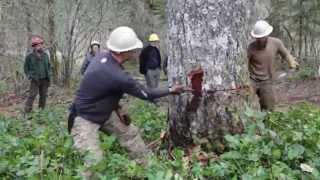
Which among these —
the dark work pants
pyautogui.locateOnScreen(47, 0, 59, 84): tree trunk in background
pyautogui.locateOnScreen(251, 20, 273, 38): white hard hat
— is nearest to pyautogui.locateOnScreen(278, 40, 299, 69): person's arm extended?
pyautogui.locateOnScreen(251, 20, 273, 38): white hard hat

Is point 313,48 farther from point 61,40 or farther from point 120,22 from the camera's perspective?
point 61,40

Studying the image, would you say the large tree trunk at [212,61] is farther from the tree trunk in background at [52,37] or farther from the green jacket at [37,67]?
the tree trunk in background at [52,37]

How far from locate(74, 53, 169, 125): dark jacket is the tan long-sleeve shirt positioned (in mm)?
3767

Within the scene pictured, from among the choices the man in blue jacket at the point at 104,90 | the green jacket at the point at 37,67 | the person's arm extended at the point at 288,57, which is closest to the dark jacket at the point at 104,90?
the man in blue jacket at the point at 104,90

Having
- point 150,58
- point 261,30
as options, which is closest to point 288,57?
point 261,30

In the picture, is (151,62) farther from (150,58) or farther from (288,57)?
(288,57)

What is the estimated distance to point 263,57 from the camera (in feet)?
29.9

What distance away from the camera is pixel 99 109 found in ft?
19.1

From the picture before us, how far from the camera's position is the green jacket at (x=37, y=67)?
42.5 ft

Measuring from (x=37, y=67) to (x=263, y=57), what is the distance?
5825 mm

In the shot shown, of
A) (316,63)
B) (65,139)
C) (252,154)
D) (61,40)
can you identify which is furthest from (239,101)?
(316,63)

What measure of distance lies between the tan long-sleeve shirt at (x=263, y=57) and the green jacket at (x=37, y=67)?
5.51 m

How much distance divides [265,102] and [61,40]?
526 inches

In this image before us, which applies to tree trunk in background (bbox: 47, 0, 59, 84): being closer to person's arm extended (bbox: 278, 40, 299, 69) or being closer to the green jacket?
the green jacket
